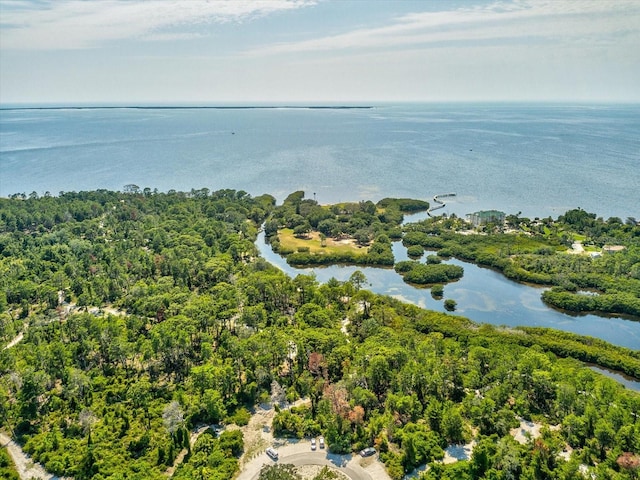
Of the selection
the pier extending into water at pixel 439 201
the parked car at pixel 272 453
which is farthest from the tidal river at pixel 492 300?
the parked car at pixel 272 453

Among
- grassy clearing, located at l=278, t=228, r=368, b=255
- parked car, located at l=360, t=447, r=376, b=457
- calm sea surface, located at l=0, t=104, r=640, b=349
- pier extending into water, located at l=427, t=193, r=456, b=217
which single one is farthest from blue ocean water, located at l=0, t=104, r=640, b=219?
parked car, located at l=360, t=447, r=376, b=457

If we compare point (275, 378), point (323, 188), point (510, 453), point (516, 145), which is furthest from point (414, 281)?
point (516, 145)

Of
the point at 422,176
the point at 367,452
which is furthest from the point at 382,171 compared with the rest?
the point at 367,452

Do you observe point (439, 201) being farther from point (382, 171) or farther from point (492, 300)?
point (492, 300)

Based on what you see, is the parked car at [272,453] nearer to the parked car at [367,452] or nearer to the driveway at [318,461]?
the driveway at [318,461]

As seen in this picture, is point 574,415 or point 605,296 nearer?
point 574,415

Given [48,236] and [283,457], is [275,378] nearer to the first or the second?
[283,457]

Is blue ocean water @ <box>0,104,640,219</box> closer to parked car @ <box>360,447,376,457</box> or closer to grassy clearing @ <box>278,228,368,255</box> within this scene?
grassy clearing @ <box>278,228,368,255</box>
